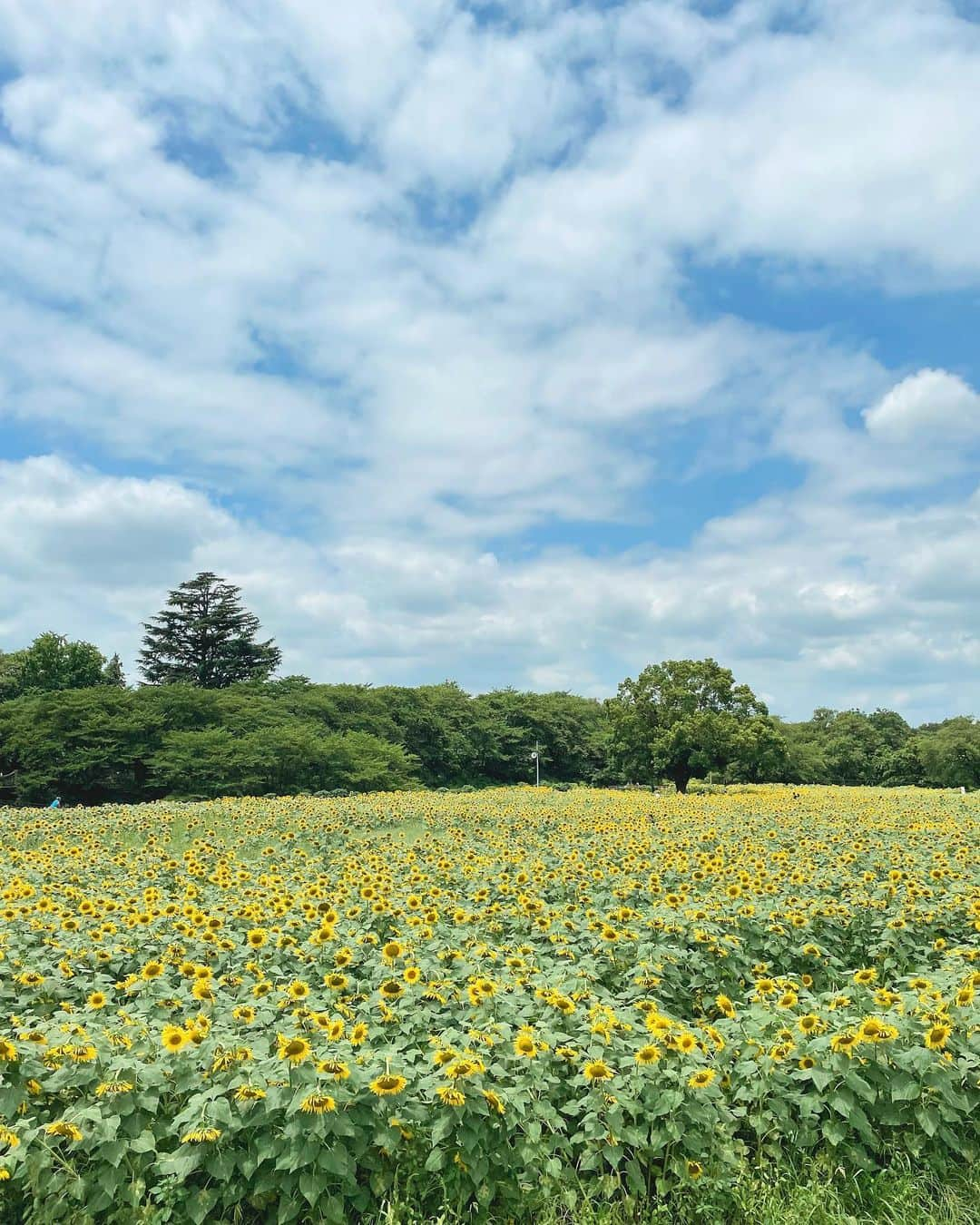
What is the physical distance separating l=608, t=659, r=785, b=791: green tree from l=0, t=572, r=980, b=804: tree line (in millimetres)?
75

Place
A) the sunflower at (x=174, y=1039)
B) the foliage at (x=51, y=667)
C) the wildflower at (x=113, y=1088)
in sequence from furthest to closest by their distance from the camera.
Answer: the foliage at (x=51, y=667) < the sunflower at (x=174, y=1039) < the wildflower at (x=113, y=1088)

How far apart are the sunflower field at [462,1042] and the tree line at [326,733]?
93.7ft

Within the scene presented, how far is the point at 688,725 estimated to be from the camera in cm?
→ 3569

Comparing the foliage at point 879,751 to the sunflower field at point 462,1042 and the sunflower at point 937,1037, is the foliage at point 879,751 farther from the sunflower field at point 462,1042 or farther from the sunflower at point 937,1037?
the sunflower at point 937,1037

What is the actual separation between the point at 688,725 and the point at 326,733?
20.8 m

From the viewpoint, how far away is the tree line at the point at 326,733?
37594mm

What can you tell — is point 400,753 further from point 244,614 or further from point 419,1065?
point 419,1065

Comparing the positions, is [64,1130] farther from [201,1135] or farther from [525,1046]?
[525,1046]

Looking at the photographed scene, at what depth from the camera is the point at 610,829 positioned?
510 inches

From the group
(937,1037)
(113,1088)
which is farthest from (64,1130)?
(937,1037)

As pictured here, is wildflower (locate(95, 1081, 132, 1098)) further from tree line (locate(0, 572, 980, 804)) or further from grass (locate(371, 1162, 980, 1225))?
tree line (locate(0, 572, 980, 804))

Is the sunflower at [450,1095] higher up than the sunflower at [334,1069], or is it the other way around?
the sunflower at [334,1069]

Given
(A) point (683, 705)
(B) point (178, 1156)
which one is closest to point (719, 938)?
(B) point (178, 1156)

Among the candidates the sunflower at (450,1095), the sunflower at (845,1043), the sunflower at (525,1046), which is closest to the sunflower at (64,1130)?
the sunflower at (450,1095)
